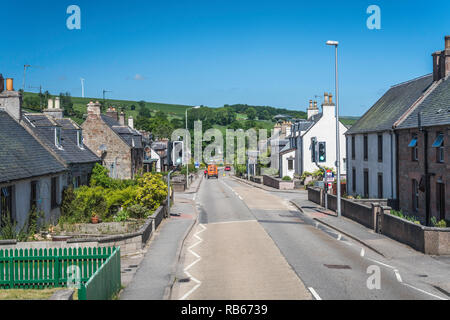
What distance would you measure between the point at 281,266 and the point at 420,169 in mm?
15315

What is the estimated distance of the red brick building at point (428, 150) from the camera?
25.3 metres

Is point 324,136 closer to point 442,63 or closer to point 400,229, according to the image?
point 442,63

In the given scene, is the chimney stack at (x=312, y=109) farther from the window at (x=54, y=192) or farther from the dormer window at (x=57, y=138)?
the window at (x=54, y=192)

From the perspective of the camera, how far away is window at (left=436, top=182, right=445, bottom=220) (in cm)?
2541

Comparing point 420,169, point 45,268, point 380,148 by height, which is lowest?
→ point 45,268

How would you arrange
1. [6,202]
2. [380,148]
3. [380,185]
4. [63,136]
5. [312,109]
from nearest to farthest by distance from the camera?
[6,202]
[380,148]
[380,185]
[63,136]
[312,109]

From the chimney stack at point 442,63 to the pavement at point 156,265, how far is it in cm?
1934

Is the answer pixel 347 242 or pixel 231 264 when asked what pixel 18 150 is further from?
pixel 347 242

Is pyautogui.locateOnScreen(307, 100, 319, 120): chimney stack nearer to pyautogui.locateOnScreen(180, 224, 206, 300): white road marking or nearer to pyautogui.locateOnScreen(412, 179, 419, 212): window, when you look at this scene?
pyautogui.locateOnScreen(412, 179, 419, 212): window

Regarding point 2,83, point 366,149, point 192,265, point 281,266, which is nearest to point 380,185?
point 366,149

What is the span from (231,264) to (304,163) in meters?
46.8

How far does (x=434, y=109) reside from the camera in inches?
1089

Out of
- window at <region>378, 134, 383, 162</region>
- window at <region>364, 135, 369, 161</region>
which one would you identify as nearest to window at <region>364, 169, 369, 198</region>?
window at <region>364, 135, 369, 161</region>

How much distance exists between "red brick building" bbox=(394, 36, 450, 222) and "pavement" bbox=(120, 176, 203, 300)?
1383cm
